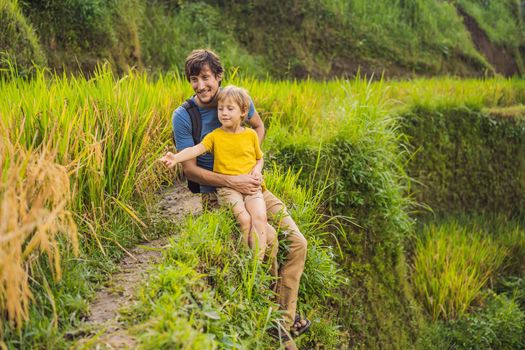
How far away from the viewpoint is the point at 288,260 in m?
3.52

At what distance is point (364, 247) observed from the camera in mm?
4934

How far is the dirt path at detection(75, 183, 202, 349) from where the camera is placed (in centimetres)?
240

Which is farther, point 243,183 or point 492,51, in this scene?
point 492,51

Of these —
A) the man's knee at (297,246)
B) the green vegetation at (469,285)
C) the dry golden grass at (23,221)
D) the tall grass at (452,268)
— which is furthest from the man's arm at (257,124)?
the tall grass at (452,268)

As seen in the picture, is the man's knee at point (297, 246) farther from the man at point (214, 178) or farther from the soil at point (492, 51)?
the soil at point (492, 51)

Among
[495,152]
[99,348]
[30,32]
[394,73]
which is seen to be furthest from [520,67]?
[99,348]

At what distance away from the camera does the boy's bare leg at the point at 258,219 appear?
129 inches

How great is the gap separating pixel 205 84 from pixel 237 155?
43 centimetres

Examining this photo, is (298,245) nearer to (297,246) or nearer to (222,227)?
(297,246)

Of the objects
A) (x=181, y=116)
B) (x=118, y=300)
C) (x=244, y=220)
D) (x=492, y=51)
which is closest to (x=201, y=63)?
(x=181, y=116)

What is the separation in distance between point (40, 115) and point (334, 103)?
10.2ft

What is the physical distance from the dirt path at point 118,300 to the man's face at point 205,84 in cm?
72

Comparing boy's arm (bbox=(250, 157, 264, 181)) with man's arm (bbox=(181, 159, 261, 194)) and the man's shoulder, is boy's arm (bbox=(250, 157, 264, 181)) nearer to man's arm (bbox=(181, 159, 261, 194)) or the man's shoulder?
Answer: man's arm (bbox=(181, 159, 261, 194))

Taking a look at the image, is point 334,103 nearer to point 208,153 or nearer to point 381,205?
point 381,205
